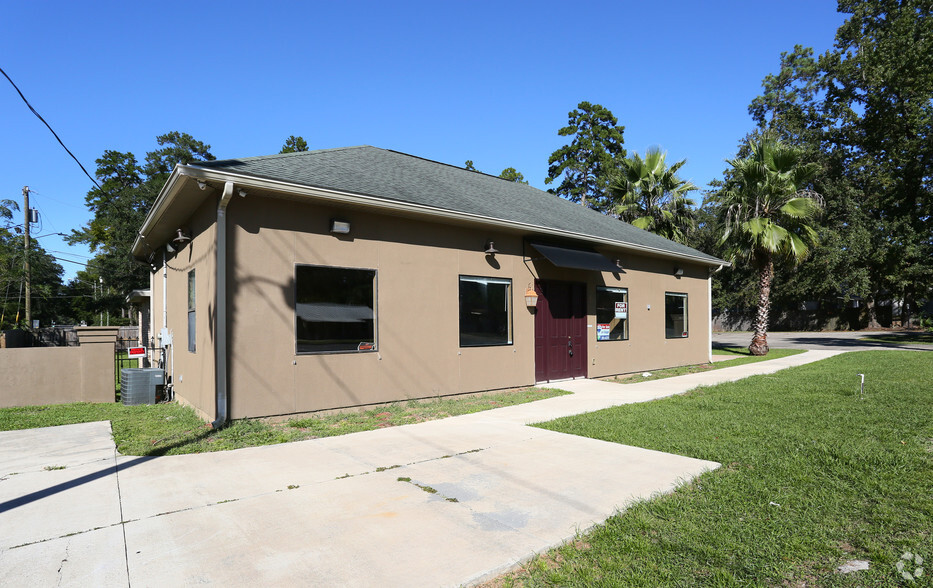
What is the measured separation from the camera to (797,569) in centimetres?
306

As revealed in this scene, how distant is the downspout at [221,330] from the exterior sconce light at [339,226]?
145 cm

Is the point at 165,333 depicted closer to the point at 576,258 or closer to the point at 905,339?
the point at 576,258

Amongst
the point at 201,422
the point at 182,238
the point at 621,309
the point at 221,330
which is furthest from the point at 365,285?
the point at 621,309

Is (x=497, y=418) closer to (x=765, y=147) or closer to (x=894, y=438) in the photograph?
(x=894, y=438)

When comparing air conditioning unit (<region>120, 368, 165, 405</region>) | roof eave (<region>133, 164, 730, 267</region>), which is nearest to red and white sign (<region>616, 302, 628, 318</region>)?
roof eave (<region>133, 164, 730, 267</region>)

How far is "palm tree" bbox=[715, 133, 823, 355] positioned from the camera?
55.8ft

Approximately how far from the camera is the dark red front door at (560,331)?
36.3ft

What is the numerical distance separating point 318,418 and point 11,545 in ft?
13.6

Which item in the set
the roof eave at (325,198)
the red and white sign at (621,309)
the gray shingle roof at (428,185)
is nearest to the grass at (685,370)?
the red and white sign at (621,309)

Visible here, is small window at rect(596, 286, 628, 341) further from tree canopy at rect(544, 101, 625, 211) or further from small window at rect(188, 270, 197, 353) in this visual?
tree canopy at rect(544, 101, 625, 211)

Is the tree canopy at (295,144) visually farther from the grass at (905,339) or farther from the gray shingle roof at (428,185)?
the grass at (905,339)

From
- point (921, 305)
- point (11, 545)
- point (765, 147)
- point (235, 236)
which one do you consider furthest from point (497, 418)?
point (921, 305)

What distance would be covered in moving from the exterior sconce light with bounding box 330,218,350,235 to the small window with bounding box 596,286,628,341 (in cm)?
668

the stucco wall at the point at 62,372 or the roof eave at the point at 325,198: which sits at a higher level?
the roof eave at the point at 325,198
